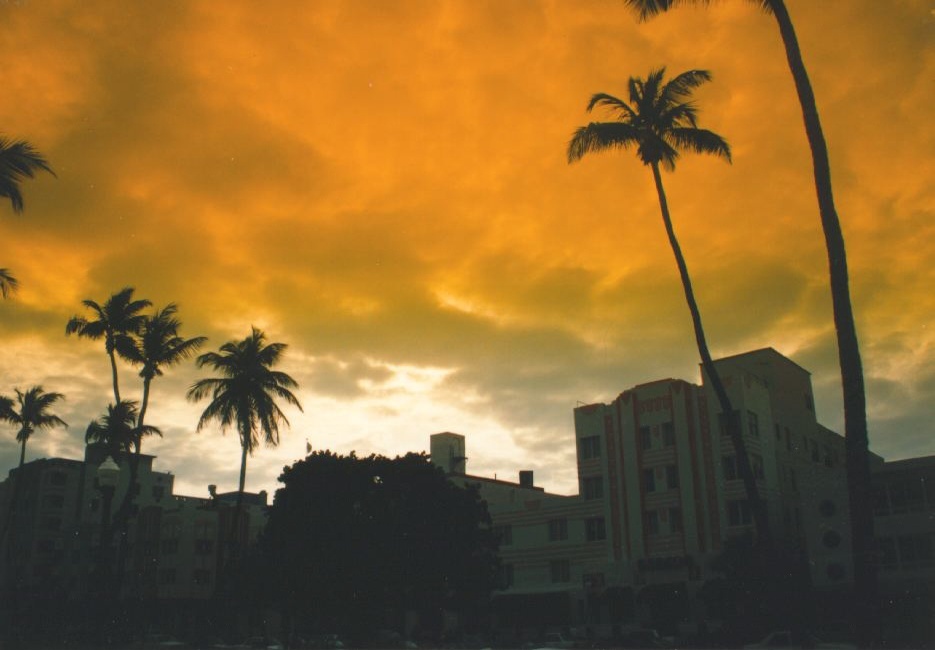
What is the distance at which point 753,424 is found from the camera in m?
56.1

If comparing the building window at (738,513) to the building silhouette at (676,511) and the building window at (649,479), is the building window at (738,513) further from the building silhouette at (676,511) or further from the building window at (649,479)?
the building window at (649,479)

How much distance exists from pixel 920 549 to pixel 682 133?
104 ft

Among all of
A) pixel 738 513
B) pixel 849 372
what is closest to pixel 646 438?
pixel 738 513

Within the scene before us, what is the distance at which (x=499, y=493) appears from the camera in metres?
79.7

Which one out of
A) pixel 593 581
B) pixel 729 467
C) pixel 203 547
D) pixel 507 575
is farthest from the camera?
pixel 203 547

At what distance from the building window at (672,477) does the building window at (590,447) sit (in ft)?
18.3

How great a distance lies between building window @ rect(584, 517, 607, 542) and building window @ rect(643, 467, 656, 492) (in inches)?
169

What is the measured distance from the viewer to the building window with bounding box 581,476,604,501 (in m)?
59.4

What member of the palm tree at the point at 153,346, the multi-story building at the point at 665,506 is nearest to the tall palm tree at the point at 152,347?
the palm tree at the point at 153,346

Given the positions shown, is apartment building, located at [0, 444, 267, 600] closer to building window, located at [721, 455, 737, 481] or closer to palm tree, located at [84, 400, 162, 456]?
palm tree, located at [84, 400, 162, 456]

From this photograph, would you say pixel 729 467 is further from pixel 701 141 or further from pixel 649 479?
pixel 701 141

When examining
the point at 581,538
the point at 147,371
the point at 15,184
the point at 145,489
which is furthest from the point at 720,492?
the point at 145,489

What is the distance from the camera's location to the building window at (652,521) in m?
55.8

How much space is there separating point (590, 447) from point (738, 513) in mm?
11960
